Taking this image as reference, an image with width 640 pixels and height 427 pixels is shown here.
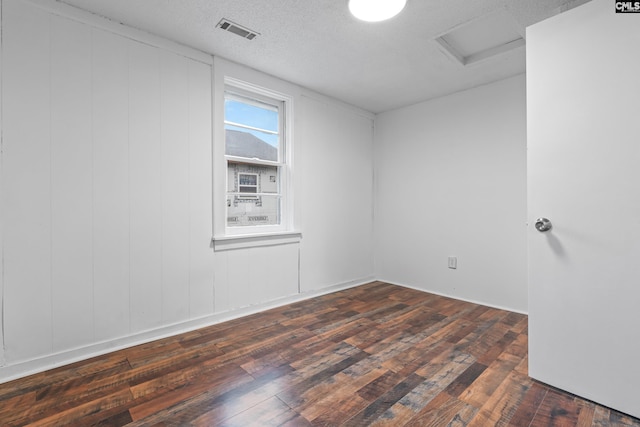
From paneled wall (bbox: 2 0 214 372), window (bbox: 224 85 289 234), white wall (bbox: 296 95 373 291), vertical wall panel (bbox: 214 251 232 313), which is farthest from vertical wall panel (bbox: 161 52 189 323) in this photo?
white wall (bbox: 296 95 373 291)

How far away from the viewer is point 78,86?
2.05m

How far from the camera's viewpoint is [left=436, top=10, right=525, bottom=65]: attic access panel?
223cm

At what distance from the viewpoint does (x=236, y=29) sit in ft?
7.45

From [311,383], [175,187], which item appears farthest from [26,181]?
[311,383]

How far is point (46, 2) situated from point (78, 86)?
52 cm

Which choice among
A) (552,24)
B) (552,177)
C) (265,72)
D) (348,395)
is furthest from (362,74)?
(348,395)

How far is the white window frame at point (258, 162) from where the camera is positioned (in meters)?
2.74

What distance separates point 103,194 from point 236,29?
61.9 inches

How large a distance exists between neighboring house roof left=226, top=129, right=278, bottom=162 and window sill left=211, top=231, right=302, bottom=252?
82 centimetres

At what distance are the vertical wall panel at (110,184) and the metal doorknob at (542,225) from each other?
110 inches

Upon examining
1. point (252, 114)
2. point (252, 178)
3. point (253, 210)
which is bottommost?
point (253, 210)

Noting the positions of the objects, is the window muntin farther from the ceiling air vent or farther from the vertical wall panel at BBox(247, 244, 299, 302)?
the ceiling air vent

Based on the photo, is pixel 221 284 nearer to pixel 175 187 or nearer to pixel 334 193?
pixel 175 187

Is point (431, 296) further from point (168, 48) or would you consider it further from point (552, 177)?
point (168, 48)
